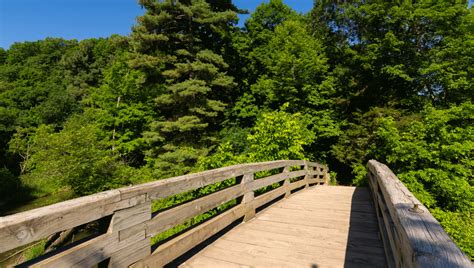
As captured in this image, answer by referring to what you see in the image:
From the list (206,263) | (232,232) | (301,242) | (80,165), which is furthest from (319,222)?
(80,165)

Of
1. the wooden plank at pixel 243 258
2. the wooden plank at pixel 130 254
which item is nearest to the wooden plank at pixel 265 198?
the wooden plank at pixel 243 258

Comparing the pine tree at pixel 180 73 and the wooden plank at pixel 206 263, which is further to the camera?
the pine tree at pixel 180 73

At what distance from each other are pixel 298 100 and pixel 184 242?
15951mm

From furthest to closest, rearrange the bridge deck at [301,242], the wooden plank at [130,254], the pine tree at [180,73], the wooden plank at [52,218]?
the pine tree at [180,73] < the bridge deck at [301,242] < the wooden plank at [130,254] < the wooden plank at [52,218]

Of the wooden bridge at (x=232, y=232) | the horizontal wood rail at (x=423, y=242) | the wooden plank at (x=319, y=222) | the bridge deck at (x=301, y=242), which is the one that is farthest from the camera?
the wooden plank at (x=319, y=222)

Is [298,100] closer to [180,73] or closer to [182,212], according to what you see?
[180,73]

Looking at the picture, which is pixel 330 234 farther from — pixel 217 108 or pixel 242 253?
pixel 217 108

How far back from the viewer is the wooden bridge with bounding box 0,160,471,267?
1.49m

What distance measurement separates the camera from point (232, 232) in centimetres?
370

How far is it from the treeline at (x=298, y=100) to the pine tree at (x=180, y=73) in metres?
0.08

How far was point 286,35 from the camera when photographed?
1866 cm

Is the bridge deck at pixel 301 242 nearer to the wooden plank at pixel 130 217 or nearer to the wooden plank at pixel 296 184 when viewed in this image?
the wooden plank at pixel 130 217

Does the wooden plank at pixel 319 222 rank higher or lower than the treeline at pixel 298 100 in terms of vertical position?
lower

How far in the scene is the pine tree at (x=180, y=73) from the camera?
14.7 m
